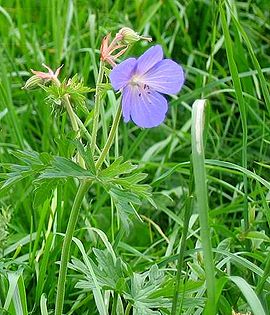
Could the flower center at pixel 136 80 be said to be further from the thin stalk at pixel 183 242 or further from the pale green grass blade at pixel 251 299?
the pale green grass blade at pixel 251 299

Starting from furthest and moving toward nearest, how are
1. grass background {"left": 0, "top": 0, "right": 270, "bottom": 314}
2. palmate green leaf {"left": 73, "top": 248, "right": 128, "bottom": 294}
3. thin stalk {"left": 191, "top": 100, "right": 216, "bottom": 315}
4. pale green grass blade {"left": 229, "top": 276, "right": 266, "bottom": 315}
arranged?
grass background {"left": 0, "top": 0, "right": 270, "bottom": 314}, palmate green leaf {"left": 73, "top": 248, "right": 128, "bottom": 294}, pale green grass blade {"left": 229, "top": 276, "right": 266, "bottom": 315}, thin stalk {"left": 191, "top": 100, "right": 216, "bottom": 315}

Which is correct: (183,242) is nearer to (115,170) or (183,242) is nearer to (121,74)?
(115,170)

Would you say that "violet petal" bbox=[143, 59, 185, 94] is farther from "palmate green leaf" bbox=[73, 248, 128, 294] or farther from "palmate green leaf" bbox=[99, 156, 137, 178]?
"palmate green leaf" bbox=[73, 248, 128, 294]

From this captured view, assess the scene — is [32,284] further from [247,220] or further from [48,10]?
[48,10]

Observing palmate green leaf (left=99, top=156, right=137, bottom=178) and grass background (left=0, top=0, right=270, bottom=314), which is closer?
palmate green leaf (left=99, top=156, right=137, bottom=178)

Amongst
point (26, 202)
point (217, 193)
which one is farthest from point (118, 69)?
point (217, 193)

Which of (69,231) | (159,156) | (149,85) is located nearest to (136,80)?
(149,85)

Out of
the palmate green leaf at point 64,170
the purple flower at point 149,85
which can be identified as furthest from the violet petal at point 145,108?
the palmate green leaf at point 64,170

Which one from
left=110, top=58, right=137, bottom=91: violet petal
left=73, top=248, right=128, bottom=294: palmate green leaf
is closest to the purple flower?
left=110, top=58, right=137, bottom=91: violet petal
